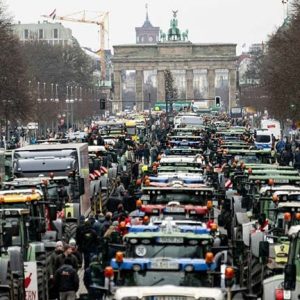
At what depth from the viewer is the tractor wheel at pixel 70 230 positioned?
1095 inches

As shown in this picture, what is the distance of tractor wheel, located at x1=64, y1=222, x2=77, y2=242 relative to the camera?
91.2 ft

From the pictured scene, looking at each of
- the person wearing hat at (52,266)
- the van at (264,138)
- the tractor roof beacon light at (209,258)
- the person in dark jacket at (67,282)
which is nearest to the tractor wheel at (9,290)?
the person in dark jacket at (67,282)

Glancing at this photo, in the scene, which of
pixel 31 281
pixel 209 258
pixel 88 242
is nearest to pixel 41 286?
pixel 31 281

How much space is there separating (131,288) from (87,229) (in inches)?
435

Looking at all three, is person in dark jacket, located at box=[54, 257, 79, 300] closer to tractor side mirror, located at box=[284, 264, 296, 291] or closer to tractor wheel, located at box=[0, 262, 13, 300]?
tractor wheel, located at box=[0, 262, 13, 300]

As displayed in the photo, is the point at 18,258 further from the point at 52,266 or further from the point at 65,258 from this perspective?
the point at 52,266

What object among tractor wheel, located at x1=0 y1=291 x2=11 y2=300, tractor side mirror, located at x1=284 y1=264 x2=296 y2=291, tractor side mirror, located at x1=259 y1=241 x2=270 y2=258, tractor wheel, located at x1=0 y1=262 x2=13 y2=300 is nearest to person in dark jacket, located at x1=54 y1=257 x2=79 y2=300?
tractor wheel, located at x1=0 y1=262 x2=13 y2=300

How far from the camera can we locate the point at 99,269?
1939cm

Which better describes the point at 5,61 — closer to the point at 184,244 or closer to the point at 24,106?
the point at 24,106

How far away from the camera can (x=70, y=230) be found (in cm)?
2844

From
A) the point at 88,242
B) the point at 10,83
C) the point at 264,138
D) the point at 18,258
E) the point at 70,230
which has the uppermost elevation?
the point at 10,83

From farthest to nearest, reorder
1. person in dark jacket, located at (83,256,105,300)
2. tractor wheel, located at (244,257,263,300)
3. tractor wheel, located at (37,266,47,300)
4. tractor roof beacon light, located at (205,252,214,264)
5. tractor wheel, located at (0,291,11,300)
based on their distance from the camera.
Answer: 1. tractor wheel, located at (37,266,47,300)
2. tractor wheel, located at (244,257,263,300)
3. person in dark jacket, located at (83,256,105,300)
4. tractor wheel, located at (0,291,11,300)
5. tractor roof beacon light, located at (205,252,214,264)

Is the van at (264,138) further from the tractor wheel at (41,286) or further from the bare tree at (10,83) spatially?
the tractor wheel at (41,286)

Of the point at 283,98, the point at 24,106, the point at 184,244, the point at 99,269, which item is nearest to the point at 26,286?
the point at 99,269
